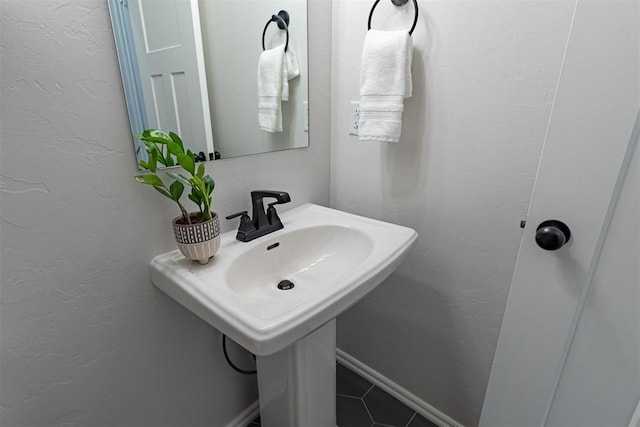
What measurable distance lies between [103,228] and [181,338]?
430 millimetres

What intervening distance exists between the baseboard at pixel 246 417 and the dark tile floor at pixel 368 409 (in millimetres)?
26

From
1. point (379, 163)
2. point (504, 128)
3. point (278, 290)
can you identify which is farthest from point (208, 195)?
point (504, 128)

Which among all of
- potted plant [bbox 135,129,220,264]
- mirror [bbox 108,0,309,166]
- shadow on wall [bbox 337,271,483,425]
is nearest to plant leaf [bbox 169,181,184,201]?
potted plant [bbox 135,129,220,264]

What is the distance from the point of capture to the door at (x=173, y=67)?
81 centimetres

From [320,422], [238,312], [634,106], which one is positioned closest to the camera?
[634,106]

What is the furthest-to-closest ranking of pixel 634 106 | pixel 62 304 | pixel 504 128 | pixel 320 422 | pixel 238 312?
1. pixel 320 422
2. pixel 504 128
3. pixel 62 304
4. pixel 238 312
5. pixel 634 106

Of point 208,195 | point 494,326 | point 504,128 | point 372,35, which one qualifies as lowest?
point 494,326

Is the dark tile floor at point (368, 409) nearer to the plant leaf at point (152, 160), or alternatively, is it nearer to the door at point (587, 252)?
the door at point (587, 252)

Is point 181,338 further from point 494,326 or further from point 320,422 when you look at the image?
point 494,326

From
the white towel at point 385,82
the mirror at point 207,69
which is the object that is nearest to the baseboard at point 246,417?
the mirror at point 207,69

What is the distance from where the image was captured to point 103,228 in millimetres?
801

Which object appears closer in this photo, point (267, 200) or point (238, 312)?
point (238, 312)

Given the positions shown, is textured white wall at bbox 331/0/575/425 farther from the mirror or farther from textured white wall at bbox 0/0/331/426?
textured white wall at bbox 0/0/331/426

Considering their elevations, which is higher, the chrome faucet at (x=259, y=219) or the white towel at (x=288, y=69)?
the white towel at (x=288, y=69)
